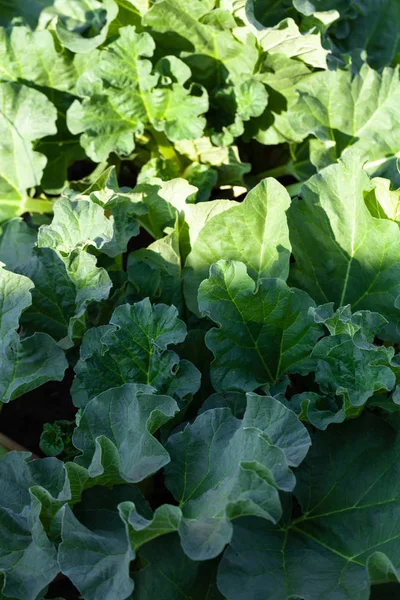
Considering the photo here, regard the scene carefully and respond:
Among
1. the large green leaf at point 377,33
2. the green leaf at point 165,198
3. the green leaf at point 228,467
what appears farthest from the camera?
the large green leaf at point 377,33

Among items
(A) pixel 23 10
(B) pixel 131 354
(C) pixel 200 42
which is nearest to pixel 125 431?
(B) pixel 131 354

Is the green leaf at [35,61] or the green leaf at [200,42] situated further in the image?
the green leaf at [35,61]

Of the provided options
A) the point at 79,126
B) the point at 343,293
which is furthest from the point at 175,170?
→ the point at 343,293

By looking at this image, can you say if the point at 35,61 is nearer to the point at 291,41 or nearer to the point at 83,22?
the point at 83,22

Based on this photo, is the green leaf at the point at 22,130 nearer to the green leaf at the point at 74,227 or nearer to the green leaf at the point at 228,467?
the green leaf at the point at 74,227

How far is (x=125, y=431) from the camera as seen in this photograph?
1276 mm

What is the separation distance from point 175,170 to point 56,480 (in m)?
1.03

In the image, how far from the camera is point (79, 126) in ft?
6.45

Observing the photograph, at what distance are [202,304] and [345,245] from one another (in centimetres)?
33

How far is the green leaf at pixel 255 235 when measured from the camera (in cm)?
147

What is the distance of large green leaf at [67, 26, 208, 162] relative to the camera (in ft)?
6.24

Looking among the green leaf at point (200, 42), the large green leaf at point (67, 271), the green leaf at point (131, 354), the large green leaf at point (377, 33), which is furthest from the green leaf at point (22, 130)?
the large green leaf at point (377, 33)

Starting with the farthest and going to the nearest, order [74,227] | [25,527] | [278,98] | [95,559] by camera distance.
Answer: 1. [278,98]
2. [74,227]
3. [25,527]
4. [95,559]

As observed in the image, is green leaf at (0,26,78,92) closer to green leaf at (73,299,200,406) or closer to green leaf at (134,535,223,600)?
green leaf at (73,299,200,406)
